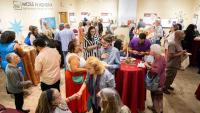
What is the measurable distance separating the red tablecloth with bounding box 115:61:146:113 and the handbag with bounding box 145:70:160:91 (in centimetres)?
8

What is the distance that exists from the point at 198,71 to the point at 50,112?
5.34m

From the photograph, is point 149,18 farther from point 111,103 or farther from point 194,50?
point 111,103

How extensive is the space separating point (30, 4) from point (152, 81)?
538 cm

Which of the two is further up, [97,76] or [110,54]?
[110,54]

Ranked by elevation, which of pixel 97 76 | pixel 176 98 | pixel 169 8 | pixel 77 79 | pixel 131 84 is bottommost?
pixel 176 98

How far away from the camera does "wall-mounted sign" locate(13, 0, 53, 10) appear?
20.1 ft

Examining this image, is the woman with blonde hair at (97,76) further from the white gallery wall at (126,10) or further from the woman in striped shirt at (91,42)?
the white gallery wall at (126,10)

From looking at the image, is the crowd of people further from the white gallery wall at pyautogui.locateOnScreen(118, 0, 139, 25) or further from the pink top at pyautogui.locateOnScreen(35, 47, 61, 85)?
the white gallery wall at pyautogui.locateOnScreen(118, 0, 139, 25)

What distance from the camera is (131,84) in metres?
3.32

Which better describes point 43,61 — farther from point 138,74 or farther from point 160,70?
point 160,70

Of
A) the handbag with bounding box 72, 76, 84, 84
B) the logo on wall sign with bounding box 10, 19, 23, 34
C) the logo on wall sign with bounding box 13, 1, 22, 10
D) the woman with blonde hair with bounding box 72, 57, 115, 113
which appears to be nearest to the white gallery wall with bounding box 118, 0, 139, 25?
the logo on wall sign with bounding box 13, 1, 22, 10

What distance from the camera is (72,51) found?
3064mm

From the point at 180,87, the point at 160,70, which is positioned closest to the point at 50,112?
the point at 160,70

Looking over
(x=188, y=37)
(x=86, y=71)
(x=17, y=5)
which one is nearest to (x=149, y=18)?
(x=188, y=37)
